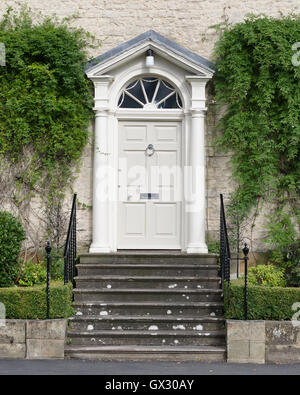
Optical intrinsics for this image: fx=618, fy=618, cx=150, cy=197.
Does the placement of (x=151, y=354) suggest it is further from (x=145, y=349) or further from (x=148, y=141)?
(x=148, y=141)

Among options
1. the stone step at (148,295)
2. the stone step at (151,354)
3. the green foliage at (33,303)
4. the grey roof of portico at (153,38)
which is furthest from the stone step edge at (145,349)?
the grey roof of portico at (153,38)

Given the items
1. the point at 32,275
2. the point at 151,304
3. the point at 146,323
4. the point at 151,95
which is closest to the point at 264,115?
the point at 151,95

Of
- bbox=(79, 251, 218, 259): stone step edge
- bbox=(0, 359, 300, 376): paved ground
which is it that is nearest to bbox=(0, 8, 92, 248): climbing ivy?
bbox=(79, 251, 218, 259): stone step edge

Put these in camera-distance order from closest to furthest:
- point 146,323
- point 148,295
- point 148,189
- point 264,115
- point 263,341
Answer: point 263,341 → point 146,323 → point 148,295 → point 264,115 → point 148,189

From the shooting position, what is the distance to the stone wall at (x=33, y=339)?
7119mm

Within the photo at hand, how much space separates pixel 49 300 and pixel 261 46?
4777 millimetres

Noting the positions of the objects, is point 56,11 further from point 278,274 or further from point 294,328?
point 294,328

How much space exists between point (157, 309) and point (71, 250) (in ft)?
4.78

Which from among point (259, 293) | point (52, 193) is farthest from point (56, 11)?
point (259, 293)

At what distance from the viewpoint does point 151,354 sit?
23.4 feet

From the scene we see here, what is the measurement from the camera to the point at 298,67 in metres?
9.00

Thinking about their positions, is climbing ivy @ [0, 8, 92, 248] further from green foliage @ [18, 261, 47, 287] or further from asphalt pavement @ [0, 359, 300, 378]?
asphalt pavement @ [0, 359, 300, 378]

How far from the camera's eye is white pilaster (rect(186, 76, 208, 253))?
8969 millimetres

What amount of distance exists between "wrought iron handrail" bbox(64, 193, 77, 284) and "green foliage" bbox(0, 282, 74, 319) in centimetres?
47
